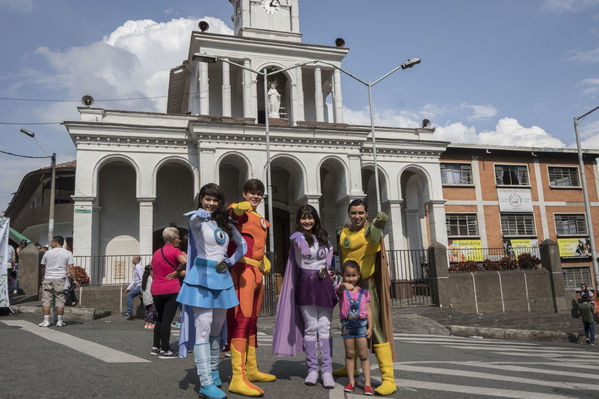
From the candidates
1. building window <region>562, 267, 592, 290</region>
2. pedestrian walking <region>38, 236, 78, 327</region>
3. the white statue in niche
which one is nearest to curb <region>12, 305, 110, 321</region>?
pedestrian walking <region>38, 236, 78, 327</region>

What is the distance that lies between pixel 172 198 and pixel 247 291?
19.9 meters

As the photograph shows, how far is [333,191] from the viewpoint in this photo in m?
24.2

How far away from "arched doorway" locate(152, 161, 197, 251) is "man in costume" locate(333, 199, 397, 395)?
62.2 ft

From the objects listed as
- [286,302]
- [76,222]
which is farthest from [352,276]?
[76,222]

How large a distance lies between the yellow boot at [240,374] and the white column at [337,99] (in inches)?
829

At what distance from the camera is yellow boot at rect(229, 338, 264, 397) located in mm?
3943

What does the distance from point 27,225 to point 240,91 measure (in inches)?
746

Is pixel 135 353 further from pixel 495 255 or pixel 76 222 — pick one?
pixel 495 255

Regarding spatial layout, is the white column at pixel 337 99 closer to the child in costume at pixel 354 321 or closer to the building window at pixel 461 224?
the building window at pixel 461 224

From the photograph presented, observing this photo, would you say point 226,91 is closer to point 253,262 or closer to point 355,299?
point 253,262

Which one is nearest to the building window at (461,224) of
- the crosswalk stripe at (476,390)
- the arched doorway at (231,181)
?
the arched doorway at (231,181)

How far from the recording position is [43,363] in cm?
497

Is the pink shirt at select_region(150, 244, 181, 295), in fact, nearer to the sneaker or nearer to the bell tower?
the sneaker

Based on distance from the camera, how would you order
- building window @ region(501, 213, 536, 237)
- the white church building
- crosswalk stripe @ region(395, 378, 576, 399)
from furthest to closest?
building window @ region(501, 213, 536, 237) → the white church building → crosswalk stripe @ region(395, 378, 576, 399)
